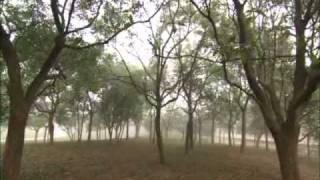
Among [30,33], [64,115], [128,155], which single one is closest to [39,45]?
[30,33]

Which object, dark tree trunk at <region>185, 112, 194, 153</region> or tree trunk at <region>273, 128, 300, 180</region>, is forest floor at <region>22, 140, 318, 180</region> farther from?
tree trunk at <region>273, 128, 300, 180</region>

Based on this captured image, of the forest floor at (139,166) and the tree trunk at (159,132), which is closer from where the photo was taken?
the forest floor at (139,166)

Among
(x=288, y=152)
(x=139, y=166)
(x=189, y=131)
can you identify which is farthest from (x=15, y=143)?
(x=189, y=131)

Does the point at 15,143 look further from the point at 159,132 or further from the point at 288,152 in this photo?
the point at 159,132

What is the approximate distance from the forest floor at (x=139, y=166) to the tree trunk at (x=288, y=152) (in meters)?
11.0

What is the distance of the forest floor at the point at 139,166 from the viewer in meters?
22.3

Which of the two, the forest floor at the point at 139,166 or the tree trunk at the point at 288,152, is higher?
the tree trunk at the point at 288,152

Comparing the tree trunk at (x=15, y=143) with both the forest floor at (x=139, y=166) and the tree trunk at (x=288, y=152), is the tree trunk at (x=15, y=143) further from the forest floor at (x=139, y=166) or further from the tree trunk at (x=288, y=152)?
the forest floor at (x=139, y=166)

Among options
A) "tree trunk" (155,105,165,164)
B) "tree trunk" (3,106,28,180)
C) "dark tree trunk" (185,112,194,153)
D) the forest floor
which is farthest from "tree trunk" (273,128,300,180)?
"dark tree trunk" (185,112,194,153)

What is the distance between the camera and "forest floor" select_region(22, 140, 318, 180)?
22.3m

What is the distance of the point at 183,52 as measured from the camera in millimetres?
29375

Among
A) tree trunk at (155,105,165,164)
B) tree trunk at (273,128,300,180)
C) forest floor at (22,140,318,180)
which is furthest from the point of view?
tree trunk at (155,105,165,164)

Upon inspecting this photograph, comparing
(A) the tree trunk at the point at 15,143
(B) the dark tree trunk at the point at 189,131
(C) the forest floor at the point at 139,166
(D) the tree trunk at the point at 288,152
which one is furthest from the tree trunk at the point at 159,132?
(D) the tree trunk at the point at 288,152

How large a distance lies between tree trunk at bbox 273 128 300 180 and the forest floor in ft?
36.0
